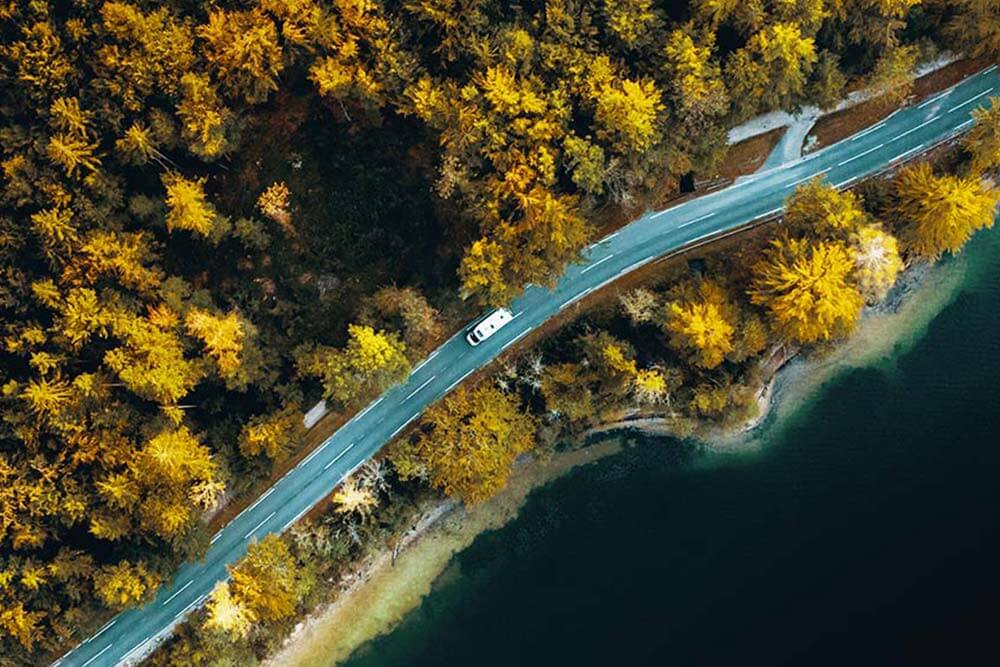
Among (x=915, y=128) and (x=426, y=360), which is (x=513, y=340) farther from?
(x=915, y=128)

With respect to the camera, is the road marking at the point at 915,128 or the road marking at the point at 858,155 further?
the road marking at the point at 858,155

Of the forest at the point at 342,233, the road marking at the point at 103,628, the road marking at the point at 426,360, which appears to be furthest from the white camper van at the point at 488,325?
the road marking at the point at 103,628

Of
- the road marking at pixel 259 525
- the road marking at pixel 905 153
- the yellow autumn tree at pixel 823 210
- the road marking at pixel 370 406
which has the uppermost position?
the road marking at pixel 370 406

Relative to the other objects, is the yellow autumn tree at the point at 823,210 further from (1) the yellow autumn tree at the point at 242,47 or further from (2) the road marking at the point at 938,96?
(1) the yellow autumn tree at the point at 242,47

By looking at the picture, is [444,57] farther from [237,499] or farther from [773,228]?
[237,499]

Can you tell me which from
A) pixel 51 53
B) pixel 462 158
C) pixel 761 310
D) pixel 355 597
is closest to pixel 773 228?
pixel 761 310

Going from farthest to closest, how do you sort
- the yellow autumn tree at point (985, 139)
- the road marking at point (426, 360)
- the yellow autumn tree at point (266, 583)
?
1. the road marking at point (426, 360)
2. the yellow autumn tree at point (266, 583)
3. the yellow autumn tree at point (985, 139)

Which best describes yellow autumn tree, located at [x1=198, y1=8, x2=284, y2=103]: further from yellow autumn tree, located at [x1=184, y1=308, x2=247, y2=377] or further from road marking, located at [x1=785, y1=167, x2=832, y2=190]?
road marking, located at [x1=785, y1=167, x2=832, y2=190]
